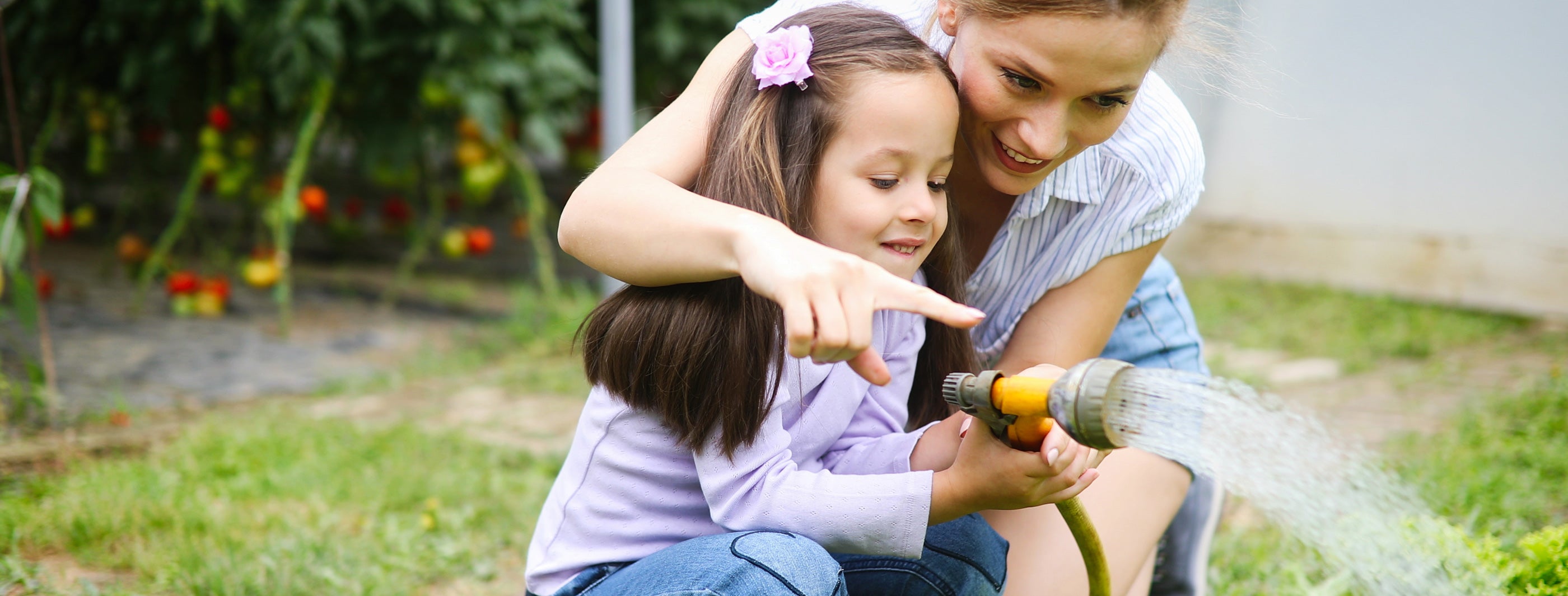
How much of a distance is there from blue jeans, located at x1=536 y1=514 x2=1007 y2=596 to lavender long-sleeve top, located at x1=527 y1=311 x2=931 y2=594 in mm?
30

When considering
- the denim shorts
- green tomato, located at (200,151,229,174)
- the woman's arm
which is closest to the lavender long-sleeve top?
the woman's arm

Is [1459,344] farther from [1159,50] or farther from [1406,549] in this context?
[1159,50]

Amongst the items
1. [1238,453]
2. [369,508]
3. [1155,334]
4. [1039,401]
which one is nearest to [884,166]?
[1039,401]

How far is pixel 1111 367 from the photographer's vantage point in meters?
1.04

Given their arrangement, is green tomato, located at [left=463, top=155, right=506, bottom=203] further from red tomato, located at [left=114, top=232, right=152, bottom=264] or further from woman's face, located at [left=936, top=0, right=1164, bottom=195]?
woman's face, located at [left=936, top=0, right=1164, bottom=195]

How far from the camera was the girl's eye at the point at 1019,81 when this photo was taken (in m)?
1.29

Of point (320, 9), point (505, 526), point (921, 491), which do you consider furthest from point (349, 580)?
point (320, 9)

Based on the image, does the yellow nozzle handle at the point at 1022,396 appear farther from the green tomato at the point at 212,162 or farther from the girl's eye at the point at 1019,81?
the green tomato at the point at 212,162

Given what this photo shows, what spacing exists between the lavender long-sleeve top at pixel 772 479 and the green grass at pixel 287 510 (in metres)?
0.73

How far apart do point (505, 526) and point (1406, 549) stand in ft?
5.13

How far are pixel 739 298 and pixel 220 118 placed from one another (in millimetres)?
3045

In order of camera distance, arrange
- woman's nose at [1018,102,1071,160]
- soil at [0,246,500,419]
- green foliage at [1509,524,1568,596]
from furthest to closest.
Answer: soil at [0,246,500,419]
green foliage at [1509,524,1568,596]
woman's nose at [1018,102,1071,160]

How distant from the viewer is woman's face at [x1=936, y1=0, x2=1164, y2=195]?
1.24m

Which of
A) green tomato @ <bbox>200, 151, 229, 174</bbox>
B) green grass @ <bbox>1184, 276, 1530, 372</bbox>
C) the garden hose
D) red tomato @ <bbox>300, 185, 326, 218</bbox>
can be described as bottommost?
green grass @ <bbox>1184, 276, 1530, 372</bbox>
